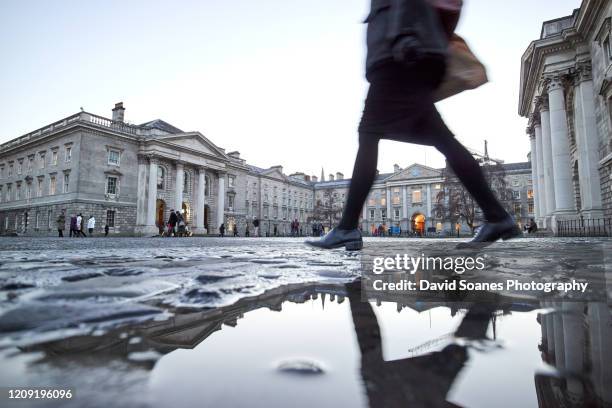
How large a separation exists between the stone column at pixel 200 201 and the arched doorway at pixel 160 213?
313cm

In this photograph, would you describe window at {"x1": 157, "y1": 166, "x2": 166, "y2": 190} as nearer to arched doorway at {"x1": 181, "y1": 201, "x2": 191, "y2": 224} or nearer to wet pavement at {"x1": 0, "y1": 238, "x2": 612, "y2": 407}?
arched doorway at {"x1": 181, "y1": 201, "x2": 191, "y2": 224}

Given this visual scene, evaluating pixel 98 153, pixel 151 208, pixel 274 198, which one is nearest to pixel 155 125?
pixel 98 153

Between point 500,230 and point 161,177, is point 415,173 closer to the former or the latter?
point 161,177

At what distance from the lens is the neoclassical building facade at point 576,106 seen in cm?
1370

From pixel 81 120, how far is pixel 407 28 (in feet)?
104

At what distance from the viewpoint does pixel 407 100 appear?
2188mm

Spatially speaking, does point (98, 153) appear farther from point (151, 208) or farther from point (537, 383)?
point (537, 383)

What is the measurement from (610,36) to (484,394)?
696 inches

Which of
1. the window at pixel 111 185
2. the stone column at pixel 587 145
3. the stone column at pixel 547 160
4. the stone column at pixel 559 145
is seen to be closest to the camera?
the stone column at pixel 587 145

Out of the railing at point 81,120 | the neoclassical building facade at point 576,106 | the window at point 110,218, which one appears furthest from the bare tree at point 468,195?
the window at point 110,218

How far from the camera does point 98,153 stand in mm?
28500

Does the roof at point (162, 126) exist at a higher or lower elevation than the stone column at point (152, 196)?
higher

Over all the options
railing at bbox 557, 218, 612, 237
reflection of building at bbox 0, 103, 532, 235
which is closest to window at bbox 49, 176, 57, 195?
reflection of building at bbox 0, 103, 532, 235

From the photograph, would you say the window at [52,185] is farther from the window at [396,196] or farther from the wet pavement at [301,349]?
the window at [396,196]
